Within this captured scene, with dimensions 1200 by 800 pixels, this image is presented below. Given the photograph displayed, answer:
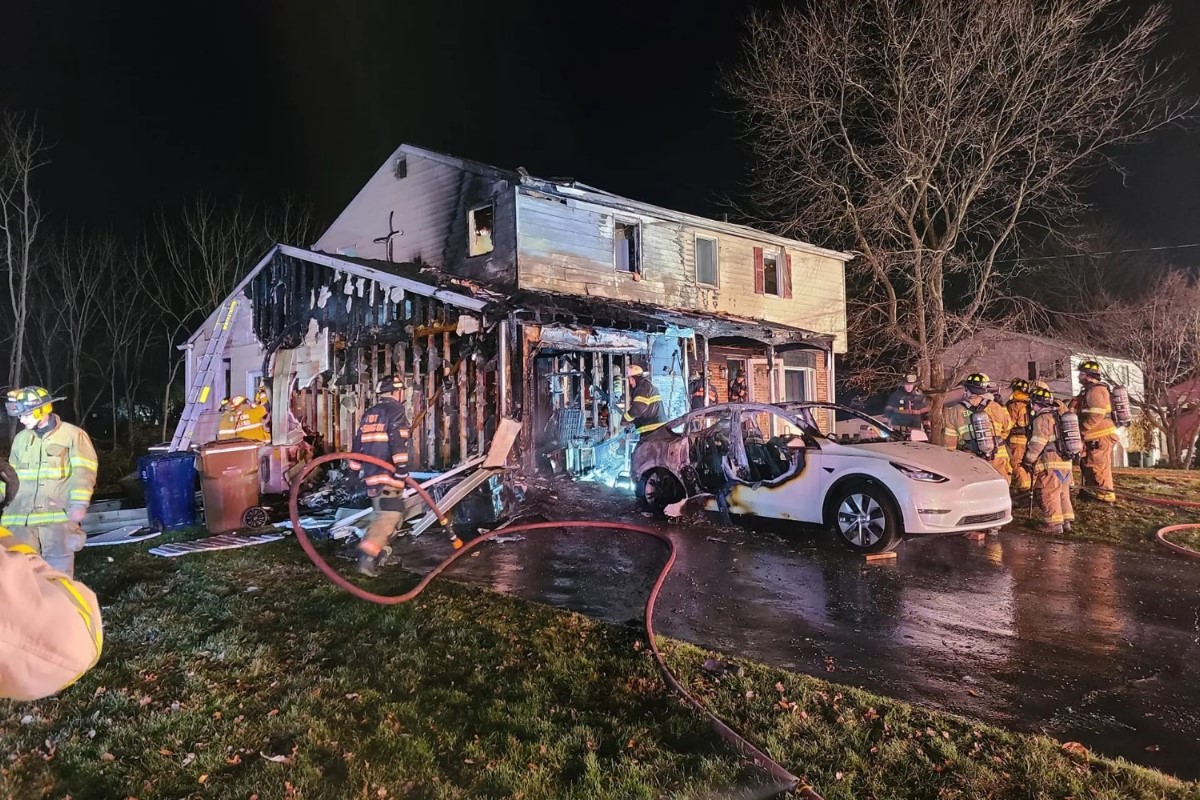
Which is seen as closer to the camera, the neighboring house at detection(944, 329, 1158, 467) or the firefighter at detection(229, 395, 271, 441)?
the firefighter at detection(229, 395, 271, 441)

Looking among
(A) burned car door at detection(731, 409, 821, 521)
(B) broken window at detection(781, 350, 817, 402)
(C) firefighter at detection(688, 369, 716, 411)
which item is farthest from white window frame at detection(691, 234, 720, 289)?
(A) burned car door at detection(731, 409, 821, 521)

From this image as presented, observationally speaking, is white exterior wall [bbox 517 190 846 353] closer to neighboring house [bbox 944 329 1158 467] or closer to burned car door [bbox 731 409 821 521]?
neighboring house [bbox 944 329 1158 467]

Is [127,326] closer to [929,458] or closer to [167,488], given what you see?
[167,488]

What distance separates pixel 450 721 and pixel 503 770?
1.91ft

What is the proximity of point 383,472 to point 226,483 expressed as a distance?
11.2 ft

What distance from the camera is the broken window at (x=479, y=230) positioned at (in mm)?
15266

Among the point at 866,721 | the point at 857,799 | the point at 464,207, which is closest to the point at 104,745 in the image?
the point at 857,799

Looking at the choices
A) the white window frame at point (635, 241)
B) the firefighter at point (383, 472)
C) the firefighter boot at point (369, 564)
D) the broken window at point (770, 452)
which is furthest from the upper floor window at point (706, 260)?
the firefighter boot at point (369, 564)

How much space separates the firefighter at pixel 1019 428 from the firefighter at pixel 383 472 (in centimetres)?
847

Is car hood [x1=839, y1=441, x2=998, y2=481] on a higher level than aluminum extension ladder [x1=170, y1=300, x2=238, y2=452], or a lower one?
lower

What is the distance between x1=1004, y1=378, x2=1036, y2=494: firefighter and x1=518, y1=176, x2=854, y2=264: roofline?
9.20 m

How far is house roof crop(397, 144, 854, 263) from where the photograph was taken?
14.5 meters

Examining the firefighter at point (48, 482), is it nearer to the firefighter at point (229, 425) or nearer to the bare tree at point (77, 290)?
the firefighter at point (229, 425)

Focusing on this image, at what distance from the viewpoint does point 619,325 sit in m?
13.0
